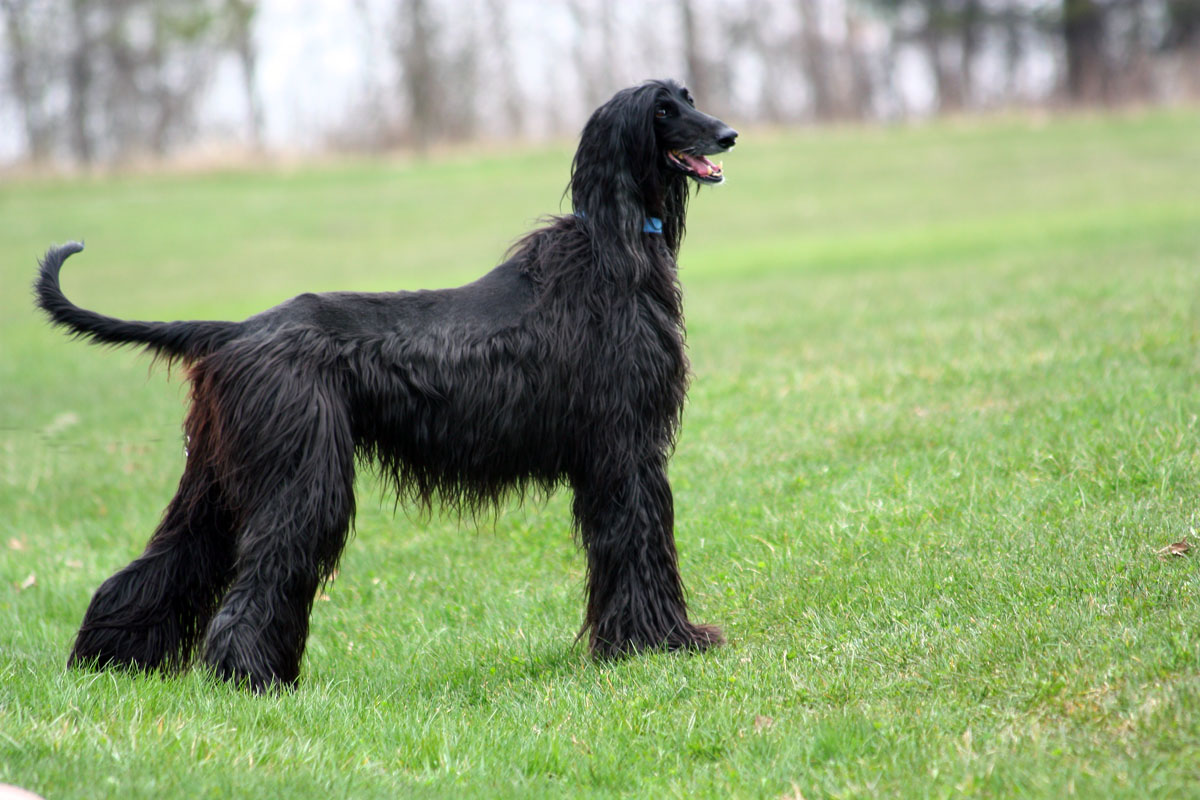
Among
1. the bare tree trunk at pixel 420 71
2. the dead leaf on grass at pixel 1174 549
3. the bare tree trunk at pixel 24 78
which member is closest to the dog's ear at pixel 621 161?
the dead leaf on grass at pixel 1174 549

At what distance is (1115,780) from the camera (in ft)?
10.2

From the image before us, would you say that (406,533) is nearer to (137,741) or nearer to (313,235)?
(137,741)

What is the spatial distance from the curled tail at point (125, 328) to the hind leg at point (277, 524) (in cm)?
44

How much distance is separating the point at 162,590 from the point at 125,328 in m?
1.03

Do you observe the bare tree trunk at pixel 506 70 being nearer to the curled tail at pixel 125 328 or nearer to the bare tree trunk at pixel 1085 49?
the bare tree trunk at pixel 1085 49

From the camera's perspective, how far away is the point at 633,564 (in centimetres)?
451

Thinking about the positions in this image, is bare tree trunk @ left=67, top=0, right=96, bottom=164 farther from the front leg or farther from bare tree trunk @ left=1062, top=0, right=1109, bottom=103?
the front leg

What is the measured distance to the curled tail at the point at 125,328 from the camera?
4199 mm

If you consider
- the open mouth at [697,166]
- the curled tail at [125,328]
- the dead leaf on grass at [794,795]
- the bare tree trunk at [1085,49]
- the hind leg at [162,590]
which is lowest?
the dead leaf on grass at [794,795]

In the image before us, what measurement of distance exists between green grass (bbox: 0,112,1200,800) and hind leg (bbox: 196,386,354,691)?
17 cm

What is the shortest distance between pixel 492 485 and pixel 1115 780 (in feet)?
7.90

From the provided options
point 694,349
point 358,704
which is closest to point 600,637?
point 358,704

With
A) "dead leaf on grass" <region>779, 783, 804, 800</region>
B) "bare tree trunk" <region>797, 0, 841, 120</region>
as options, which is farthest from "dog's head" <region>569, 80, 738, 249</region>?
"bare tree trunk" <region>797, 0, 841, 120</region>

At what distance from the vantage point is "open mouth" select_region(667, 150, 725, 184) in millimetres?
4547
